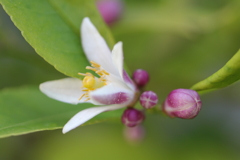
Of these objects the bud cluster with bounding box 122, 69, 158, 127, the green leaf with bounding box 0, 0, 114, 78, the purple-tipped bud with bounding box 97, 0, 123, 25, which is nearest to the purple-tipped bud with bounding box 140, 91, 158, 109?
the bud cluster with bounding box 122, 69, 158, 127

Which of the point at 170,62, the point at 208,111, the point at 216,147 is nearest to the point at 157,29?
the point at 170,62

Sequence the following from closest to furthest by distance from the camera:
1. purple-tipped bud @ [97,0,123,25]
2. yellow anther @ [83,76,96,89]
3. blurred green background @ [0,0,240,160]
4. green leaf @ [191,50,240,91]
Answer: green leaf @ [191,50,240,91], yellow anther @ [83,76,96,89], blurred green background @ [0,0,240,160], purple-tipped bud @ [97,0,123,25]

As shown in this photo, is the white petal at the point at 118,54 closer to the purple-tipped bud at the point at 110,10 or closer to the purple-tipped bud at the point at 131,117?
the purple-tipped bud at the point at 131,117

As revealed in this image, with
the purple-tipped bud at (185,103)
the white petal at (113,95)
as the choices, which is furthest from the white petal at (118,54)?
the purple-tipped bud at (185,103)

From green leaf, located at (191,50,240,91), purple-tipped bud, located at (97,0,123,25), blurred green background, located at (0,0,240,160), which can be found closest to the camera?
green leaf, located at (191,50,240,91)

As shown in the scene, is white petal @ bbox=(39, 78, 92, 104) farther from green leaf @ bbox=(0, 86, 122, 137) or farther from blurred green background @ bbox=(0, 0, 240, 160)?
blurred green background @ bbox=(0, 0, 240, 160)

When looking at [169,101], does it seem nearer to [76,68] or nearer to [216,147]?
[76,68]
